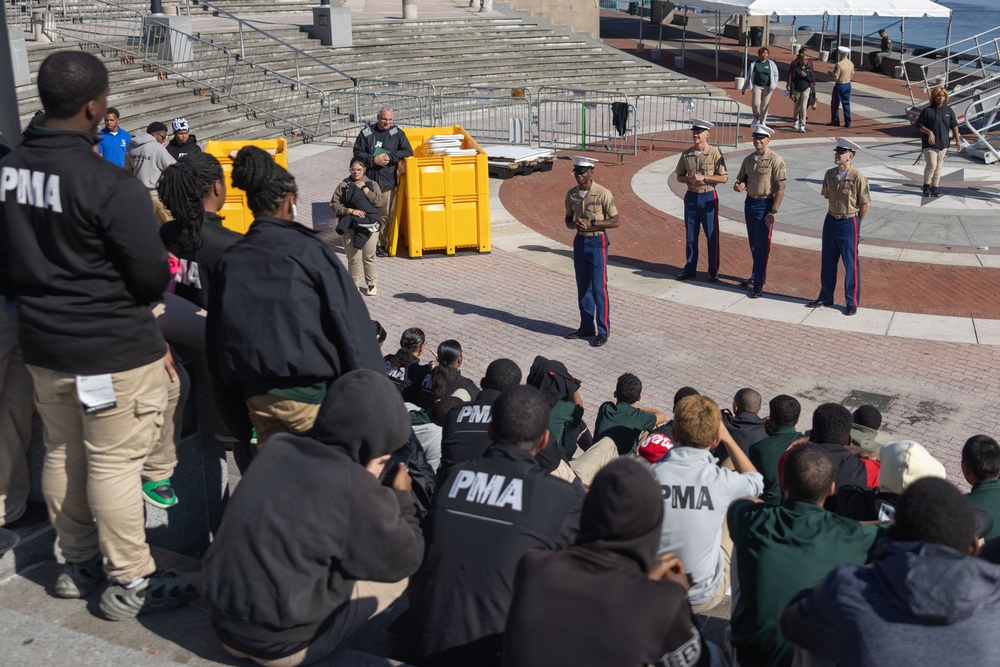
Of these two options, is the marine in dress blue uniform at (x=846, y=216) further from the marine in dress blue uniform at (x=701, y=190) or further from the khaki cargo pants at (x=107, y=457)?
the khaki cargo pants at (x=107, y=457)

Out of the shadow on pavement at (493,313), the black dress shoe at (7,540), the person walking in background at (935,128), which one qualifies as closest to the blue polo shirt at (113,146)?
the shadow on pavement at (493,313)

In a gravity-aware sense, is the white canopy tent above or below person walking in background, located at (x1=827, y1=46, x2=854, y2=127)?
above

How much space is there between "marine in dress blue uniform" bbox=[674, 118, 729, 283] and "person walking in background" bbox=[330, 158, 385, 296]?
3.83 meters

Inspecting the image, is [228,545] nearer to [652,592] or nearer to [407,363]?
[652,592]

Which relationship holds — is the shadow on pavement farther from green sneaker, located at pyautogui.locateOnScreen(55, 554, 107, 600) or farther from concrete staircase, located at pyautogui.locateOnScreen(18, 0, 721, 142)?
concrete staircase, located at pyautogui.locateOnScreen(18, 0, 721, 142)

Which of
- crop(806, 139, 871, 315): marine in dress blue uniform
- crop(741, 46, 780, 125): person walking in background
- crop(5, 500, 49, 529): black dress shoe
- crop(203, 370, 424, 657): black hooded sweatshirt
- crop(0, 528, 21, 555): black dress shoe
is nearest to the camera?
crop(203, 370, 424, 657): black hooded sweatshirt

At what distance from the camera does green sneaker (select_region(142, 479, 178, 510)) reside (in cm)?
491

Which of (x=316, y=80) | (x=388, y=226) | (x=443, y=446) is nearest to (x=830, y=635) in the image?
(x=443, y=446)

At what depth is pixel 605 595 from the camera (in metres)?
3.19

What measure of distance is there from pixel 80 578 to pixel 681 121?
74.0ft

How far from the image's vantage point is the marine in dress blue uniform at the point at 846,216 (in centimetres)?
1151

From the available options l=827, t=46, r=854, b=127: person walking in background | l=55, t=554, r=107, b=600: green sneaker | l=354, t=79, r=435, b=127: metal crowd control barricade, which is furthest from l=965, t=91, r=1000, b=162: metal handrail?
l=55, t=554, r=107, b=600: green sneaker

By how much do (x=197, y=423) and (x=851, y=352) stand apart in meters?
7.74

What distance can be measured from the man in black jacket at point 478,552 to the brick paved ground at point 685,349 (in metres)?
5.55
